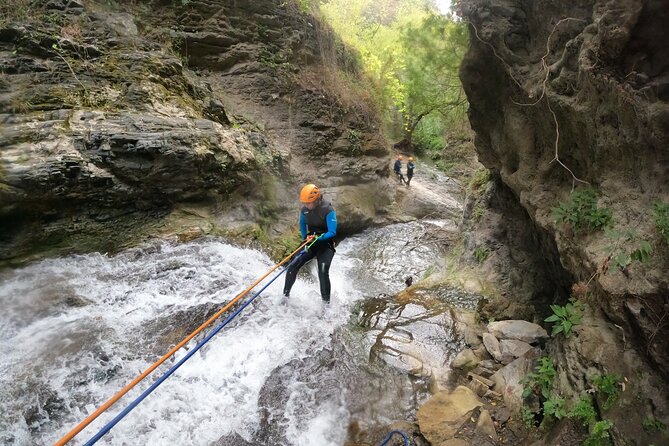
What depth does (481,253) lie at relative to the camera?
779 cm

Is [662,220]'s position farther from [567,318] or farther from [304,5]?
[304,5]

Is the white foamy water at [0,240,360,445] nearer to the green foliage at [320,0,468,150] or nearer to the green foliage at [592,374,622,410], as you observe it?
the green foliage at [592,374,622,410]

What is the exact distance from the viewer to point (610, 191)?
3994mm

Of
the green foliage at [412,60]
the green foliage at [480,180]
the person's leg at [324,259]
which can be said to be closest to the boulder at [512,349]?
the person's leg at [324,259]

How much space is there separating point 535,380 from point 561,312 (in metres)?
0.80

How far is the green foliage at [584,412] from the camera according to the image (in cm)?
312

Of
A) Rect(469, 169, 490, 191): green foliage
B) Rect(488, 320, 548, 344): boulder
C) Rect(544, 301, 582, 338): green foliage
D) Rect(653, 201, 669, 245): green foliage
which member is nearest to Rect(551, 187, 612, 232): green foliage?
Rect(653, 201, 669, 245): green foliage

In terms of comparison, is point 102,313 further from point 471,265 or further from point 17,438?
point 471,265

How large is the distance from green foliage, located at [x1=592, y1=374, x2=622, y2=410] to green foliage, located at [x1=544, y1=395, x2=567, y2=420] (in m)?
0.35

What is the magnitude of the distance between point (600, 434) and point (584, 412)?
20cm

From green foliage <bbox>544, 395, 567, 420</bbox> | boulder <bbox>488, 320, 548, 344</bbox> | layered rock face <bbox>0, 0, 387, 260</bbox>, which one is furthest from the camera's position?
layered rock face <bbox>0, 0, 387, 260</bbox>

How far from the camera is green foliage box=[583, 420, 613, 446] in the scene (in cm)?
294

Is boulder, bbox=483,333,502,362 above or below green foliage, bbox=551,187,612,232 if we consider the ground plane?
below

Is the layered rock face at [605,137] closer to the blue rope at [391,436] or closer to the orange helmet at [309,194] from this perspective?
the blue rope at [391,436]
